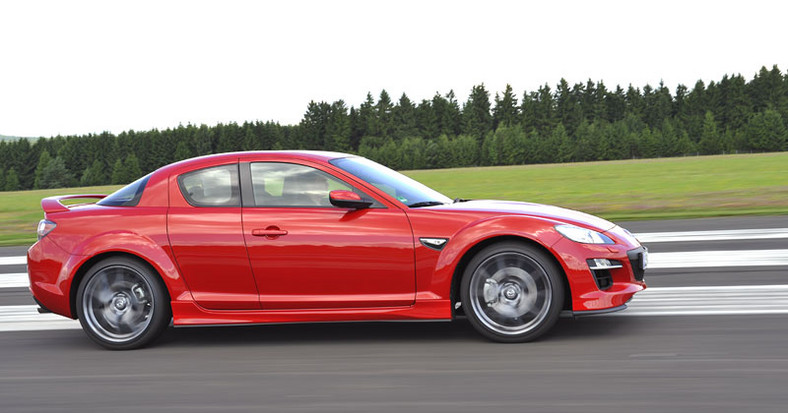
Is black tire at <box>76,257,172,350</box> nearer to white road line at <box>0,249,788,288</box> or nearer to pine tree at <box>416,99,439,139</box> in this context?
white road line at <box>0,249,788,288</box>

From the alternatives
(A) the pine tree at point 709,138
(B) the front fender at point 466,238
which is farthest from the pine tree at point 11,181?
(B) the front fender at point 466,238

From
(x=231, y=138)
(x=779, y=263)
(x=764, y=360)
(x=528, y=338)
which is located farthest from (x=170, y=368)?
(x=231, y=138)

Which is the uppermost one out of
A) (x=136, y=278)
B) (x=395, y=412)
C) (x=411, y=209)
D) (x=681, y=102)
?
(x=681, y=102)

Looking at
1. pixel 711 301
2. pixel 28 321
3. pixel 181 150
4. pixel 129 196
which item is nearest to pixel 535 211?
pixel 711 301

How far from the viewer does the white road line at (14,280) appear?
9.37 m

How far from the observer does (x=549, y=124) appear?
157250 mm

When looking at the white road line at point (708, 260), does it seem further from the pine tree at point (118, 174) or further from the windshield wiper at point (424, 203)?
the pine tree at point (118, 174)

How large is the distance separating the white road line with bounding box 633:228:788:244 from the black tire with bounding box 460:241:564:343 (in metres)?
5.86

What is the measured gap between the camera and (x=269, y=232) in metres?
5.91

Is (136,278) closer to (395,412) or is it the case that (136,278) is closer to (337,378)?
(337,378)

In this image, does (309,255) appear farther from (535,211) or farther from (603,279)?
(603,279)

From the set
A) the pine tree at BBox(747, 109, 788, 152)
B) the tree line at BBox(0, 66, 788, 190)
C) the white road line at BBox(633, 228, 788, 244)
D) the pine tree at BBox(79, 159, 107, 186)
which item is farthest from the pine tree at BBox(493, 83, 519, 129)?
the white road line at BBox(633, 228, 788, 244)

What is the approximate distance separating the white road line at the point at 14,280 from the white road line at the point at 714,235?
743 cm

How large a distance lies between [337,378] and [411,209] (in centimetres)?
137
